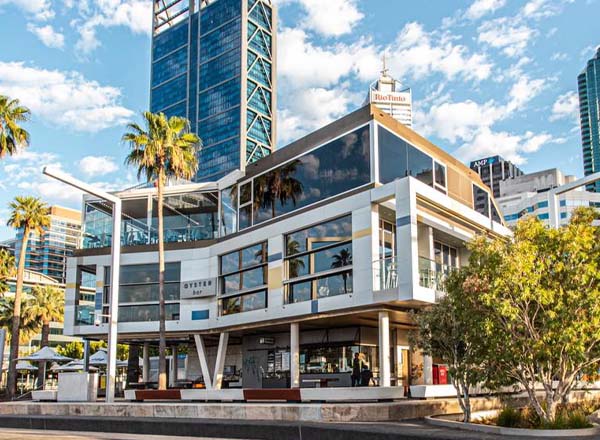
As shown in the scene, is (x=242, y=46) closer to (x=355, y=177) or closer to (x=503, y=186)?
(x=503, y=186)

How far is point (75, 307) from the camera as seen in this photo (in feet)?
115

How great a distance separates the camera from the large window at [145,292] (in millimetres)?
33625

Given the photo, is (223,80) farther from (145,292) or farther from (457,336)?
(457,336)

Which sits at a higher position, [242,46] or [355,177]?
[242,46]

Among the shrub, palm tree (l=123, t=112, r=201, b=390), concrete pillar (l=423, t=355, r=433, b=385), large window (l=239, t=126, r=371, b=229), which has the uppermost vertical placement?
palm tree (l=123, t=112, r=201, b=390)

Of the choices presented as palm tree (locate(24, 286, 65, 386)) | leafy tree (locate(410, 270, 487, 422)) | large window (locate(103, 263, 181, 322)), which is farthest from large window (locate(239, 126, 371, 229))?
palm tree (locate(24, 286, 65, 386))

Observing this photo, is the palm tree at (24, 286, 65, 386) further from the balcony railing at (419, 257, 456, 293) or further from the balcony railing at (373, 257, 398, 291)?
the balcony railing at (419, 257, 456, 293)

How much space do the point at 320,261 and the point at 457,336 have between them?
A: 9734mm

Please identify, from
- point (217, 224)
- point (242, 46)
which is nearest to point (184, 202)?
→ point (217, 224)

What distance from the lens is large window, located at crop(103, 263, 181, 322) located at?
110ft

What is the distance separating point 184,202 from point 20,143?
8738mm

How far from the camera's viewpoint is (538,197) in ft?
415

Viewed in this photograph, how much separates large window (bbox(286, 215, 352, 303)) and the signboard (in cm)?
635

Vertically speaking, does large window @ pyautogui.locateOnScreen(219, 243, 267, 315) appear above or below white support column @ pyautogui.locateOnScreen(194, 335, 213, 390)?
above
